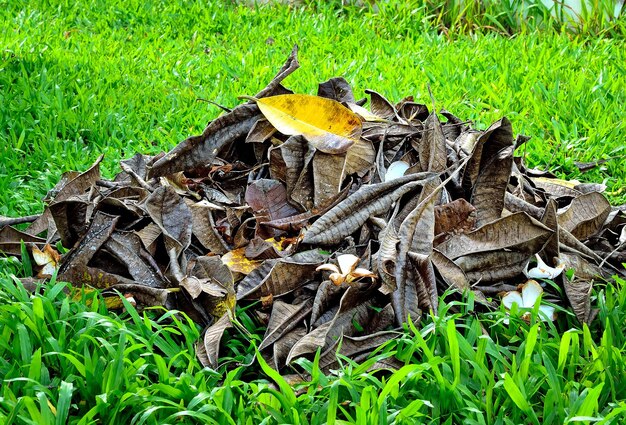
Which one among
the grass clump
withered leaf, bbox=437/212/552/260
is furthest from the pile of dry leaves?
the grass clump

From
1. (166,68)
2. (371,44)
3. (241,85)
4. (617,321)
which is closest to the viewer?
(617,321)

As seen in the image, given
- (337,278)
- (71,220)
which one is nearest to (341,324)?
(337,278)

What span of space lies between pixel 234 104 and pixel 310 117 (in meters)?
1.78

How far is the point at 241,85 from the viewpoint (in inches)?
197

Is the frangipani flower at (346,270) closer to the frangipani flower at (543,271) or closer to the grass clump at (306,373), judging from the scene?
the grass clump at (306,373)

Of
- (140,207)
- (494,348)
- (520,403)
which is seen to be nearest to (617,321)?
(494,348)

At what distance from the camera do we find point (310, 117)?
2895mm

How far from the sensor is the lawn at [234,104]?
194 cm

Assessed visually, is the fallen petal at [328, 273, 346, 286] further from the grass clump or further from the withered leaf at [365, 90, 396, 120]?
the withered leaf at [365, 90, 396, 120]

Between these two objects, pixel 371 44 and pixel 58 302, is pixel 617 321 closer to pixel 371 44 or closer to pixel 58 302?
pixel 58 302

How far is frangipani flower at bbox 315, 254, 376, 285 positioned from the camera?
7.54 ft

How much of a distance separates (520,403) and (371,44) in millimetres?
4429

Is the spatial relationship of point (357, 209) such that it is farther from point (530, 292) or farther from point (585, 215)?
point (585, 215)

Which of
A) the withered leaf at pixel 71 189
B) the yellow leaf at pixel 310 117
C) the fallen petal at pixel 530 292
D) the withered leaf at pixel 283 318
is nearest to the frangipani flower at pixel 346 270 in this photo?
the withered leaf at pixel 283 318
